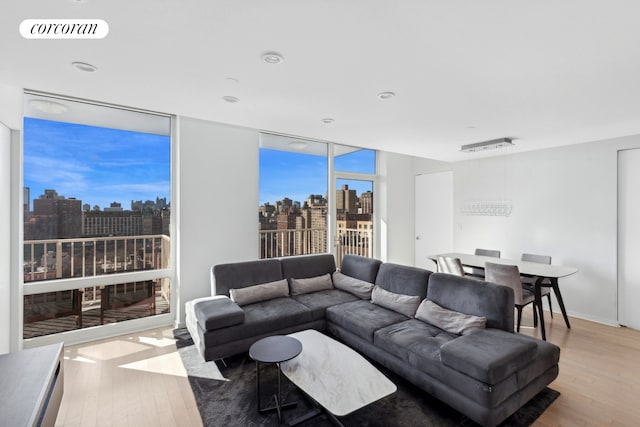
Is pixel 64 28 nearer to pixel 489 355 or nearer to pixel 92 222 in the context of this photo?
pixel 92 222

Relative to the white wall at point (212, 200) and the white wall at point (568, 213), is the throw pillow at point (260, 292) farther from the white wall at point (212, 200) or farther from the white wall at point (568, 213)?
the white wall at point (568, 213)

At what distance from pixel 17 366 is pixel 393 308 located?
2.86 metres

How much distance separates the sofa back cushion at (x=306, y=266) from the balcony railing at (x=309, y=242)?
0.71 meters

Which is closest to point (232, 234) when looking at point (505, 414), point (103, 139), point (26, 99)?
point (103, 139)

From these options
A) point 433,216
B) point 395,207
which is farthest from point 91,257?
point 433,216

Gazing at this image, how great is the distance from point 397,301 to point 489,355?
1.20m

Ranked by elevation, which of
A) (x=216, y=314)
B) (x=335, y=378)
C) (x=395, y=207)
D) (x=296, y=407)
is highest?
(x=395, y=207)

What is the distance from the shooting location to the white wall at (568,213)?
3.92m

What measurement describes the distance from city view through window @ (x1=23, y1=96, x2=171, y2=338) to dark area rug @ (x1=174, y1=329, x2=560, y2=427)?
1.55 m

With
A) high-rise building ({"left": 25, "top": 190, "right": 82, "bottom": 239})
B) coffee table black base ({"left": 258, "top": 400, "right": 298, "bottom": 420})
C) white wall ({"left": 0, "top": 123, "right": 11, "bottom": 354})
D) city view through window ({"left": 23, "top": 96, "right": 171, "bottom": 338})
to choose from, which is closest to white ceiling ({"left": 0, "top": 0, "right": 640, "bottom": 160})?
white wall ({"left": 0, "top": 123, "right": 11, "bottom": 354})

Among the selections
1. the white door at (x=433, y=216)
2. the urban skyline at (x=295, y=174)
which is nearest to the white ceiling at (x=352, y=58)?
the urban skyline at (x=295, y=174)

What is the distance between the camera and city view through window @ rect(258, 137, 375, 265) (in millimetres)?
4621

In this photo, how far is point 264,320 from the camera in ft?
9.85

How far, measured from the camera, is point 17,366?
1.54m
